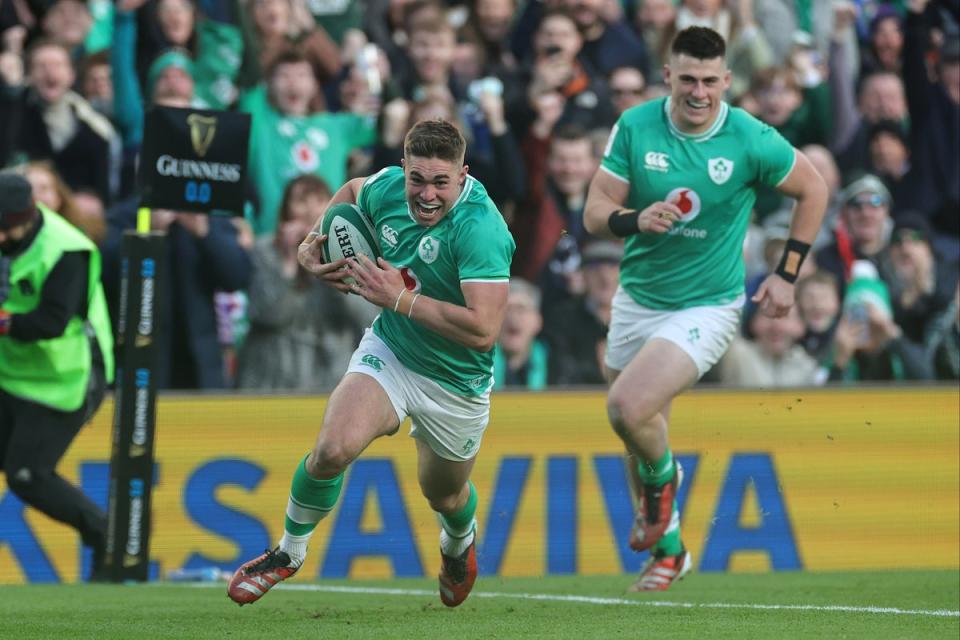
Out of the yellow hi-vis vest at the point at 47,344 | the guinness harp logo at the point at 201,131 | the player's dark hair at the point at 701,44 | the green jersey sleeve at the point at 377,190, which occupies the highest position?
the player's dark hair at the point at 701,44

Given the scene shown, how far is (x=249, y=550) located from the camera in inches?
500

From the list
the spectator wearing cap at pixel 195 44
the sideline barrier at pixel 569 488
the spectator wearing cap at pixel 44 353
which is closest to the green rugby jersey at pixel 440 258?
the spectator wearing cap at pixel 44 353

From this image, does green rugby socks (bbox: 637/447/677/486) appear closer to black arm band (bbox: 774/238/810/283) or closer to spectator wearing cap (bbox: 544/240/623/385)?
black arm band (bbox: 774/238/810/283)

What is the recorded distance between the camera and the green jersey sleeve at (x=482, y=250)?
8266mm

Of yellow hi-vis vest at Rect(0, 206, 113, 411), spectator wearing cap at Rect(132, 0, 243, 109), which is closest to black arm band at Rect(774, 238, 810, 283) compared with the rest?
yellow hi-vis vest at Rect(0, 206, 113, 411)

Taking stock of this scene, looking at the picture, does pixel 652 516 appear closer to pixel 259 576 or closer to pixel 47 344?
pixel 259 576

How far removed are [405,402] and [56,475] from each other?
12.6ft

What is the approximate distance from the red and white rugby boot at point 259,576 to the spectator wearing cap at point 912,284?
24.7ft

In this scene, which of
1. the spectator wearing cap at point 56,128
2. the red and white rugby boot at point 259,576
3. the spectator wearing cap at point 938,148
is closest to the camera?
the red and white rugby boot at point 259,576

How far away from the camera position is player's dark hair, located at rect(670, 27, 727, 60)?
9984 millimetres

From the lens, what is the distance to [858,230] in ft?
49.0

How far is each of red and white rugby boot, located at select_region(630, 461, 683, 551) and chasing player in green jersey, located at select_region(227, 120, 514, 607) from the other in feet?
5.49

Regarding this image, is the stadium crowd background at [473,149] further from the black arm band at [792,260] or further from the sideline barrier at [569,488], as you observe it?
the black arm band at [792,260]

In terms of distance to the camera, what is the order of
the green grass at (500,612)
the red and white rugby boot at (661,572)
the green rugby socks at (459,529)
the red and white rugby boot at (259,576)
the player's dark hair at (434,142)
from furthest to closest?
the red and white rugby boot at (661,572) < the green rugby socks at (459,529) < the red and white rugby boot at (259,576) < the green grass at (500,612) < the player's dark hair at (434,142)
